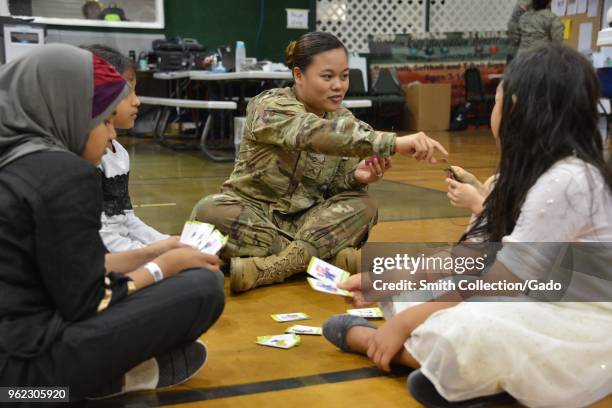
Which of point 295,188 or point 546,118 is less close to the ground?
point 546,118

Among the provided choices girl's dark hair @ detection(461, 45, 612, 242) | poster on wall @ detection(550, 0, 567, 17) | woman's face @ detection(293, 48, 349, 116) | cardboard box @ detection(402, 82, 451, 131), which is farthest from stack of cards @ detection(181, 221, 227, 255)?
poster on wall @ detection(550, 0, 567, 17)

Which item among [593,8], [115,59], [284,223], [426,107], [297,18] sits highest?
[593,8]

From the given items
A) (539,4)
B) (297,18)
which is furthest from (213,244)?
(297,18)

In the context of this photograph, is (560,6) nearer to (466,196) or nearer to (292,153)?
(292,153)

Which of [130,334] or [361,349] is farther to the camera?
[361,349]

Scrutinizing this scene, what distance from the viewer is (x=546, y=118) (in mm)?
1358

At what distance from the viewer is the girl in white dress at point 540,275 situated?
1.30m

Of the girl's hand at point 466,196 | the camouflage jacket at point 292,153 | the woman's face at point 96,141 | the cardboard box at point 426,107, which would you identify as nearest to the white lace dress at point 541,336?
the girl's hand at point 466,196

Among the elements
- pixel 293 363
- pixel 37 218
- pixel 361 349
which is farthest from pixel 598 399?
pixel 37 218

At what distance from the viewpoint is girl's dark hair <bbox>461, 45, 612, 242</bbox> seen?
1.35 metres

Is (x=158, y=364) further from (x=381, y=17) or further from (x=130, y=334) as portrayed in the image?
(x=381, y=17)

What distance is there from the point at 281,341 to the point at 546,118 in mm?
806

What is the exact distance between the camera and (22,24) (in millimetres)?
6496

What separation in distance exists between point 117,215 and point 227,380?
0.82m
